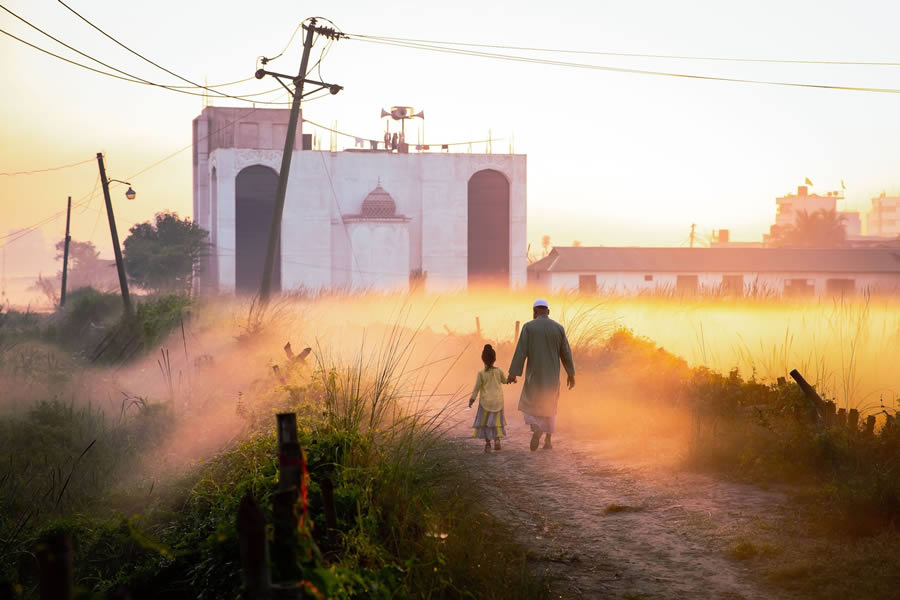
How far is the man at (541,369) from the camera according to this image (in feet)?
38.2

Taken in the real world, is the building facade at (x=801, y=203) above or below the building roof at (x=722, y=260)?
above

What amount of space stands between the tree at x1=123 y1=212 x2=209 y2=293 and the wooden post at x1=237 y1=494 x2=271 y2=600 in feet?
169

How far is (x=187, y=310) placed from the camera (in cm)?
2205

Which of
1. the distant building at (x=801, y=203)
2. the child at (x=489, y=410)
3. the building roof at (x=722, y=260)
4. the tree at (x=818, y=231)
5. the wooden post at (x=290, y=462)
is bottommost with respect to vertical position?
the child at (x=489, y=410)

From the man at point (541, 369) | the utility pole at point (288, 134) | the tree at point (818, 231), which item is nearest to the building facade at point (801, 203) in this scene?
the tree at point (818, 231)

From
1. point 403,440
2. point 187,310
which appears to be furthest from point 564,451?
point 187,310

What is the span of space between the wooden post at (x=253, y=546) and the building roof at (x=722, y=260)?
54.5 m

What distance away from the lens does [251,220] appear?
5388 cm

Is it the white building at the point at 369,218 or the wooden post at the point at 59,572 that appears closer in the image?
the wooden post at the point at 59,572

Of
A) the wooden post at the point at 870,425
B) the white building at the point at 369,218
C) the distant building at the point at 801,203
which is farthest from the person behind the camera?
the distant building at the point at 801,203

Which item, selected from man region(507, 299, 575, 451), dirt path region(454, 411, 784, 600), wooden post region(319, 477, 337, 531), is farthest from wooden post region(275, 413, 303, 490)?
man region(507, 299, 575, 451)

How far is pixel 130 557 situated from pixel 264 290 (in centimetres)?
1348

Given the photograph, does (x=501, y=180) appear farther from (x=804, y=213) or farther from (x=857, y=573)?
(x=857, y=573)

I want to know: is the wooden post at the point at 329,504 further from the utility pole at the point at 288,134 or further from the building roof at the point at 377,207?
the building roof at the point at 377,207
